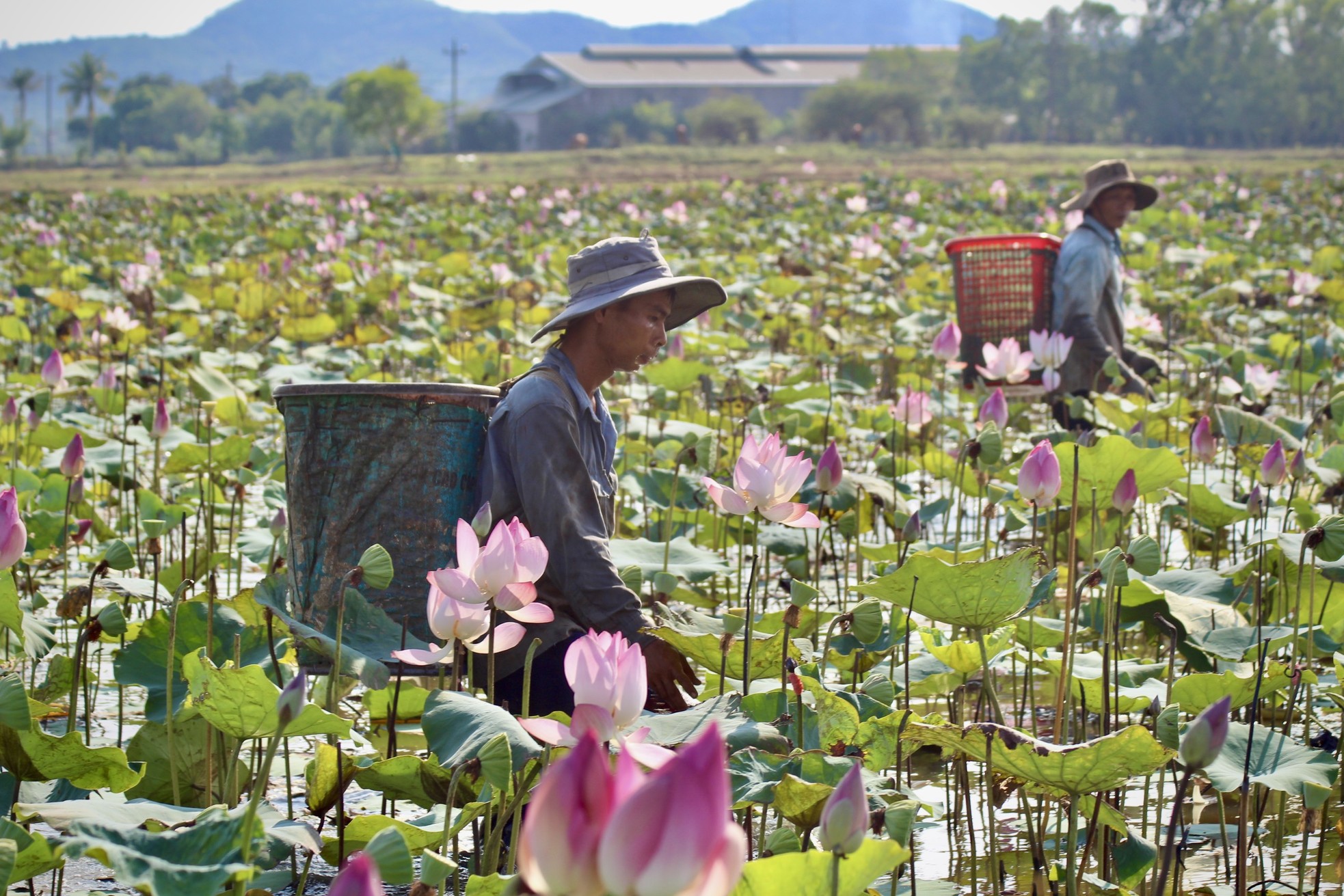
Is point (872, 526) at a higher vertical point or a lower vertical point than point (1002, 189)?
lower

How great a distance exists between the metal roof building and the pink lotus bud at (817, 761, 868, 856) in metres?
72.7

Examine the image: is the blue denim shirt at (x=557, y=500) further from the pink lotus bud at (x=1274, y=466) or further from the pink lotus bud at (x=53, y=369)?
the pink lotus bud at (x=53, y=369)

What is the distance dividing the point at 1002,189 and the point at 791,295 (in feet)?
22.7

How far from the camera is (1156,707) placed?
1875mm

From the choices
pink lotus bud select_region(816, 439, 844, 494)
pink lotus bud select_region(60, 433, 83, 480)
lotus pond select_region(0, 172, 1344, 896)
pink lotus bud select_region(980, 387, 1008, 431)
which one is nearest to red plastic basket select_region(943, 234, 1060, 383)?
lotus pond select_region(0, 172, 1344, 896)

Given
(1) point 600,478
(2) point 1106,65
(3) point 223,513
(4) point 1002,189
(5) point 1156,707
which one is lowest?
(3) point 223,513

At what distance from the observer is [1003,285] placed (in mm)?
5469

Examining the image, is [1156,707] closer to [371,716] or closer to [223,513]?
[371,716]

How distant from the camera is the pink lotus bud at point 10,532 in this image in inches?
80.2

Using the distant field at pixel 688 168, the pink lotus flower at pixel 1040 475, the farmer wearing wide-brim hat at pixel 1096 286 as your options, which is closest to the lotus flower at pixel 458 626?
the pink lotus flower at pixel 1040 475

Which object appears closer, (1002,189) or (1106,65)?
(1002,189)

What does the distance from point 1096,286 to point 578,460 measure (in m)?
3.21

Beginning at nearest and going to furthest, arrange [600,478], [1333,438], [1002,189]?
[600,478] → [1333,438] → [1002,189]

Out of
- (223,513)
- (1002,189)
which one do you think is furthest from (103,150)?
(223,513)
